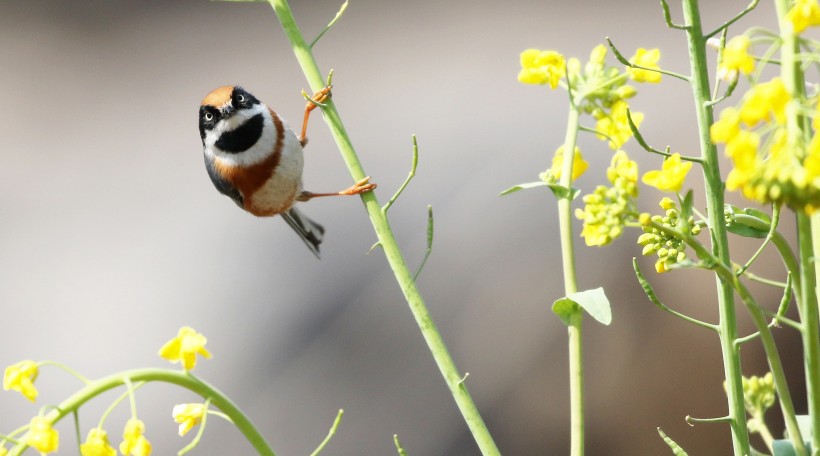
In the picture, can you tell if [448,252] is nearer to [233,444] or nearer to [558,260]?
[558,260]

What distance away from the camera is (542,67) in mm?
833

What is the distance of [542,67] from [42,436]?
490 millimetres

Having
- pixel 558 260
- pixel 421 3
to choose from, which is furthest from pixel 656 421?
pixel 421 3

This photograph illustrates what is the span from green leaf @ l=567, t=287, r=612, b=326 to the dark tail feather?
1.26 m

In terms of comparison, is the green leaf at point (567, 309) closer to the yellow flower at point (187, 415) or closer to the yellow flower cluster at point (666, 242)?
the yellow flower cluster at point (666, 242)

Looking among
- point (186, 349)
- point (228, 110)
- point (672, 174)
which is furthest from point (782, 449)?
point (228, 110)

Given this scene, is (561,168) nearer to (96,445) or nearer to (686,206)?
(686,206)

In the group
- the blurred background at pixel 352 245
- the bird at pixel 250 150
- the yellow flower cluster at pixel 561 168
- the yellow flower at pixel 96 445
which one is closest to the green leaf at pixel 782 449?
the yellow flower cluster at pixel 561 168

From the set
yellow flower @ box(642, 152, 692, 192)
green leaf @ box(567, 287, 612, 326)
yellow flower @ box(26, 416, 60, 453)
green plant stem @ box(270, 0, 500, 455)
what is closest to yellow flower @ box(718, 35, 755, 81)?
yellow flower @ box(642, 152, 692, 192)

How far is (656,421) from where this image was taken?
221cm

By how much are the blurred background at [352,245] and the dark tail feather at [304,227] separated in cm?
34

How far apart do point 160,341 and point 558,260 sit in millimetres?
1023

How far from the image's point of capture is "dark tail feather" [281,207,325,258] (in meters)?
2.00

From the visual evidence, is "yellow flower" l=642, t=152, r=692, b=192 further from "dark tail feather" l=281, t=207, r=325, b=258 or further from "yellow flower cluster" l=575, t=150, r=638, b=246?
"dark tail feather" l=281, t=207, r=325, b=258
